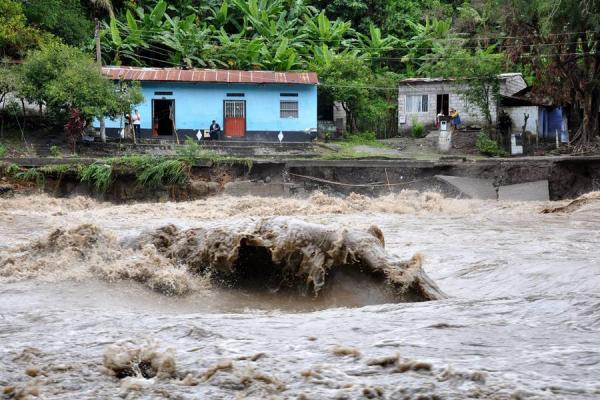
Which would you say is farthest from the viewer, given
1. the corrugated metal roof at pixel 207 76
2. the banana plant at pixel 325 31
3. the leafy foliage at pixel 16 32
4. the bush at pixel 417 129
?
the banana plant at pixel 325 31

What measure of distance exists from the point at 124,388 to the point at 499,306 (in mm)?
3946

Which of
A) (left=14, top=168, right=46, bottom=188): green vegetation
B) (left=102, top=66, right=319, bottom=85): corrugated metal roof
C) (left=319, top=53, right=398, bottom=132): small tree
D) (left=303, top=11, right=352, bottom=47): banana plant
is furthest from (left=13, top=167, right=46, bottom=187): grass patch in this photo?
(left=303, top=11, right=352, bottom=47): banana plant

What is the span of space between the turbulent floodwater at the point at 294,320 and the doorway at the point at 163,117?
2093 centimetres

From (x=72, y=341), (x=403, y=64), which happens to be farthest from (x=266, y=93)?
(x=72, y=341)

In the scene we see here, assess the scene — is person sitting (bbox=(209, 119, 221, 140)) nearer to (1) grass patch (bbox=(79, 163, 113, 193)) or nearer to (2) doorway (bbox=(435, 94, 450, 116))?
(1) grass patch (bbox=(79, 163, 113, 193))

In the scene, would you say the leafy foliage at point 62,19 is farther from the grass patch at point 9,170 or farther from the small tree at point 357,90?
the small tree at point 357,90

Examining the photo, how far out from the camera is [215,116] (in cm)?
3466

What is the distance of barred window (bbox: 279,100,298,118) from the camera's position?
35.0 metres

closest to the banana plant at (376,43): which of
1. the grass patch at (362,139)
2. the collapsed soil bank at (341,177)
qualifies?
the grass patch at (362,139)

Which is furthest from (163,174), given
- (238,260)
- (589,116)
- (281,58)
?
(589,116)

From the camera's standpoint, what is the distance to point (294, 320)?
7.34 metres

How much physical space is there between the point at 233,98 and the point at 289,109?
267cm

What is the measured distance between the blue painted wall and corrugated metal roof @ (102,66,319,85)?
0.39 meters

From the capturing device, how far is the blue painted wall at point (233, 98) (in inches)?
1351
